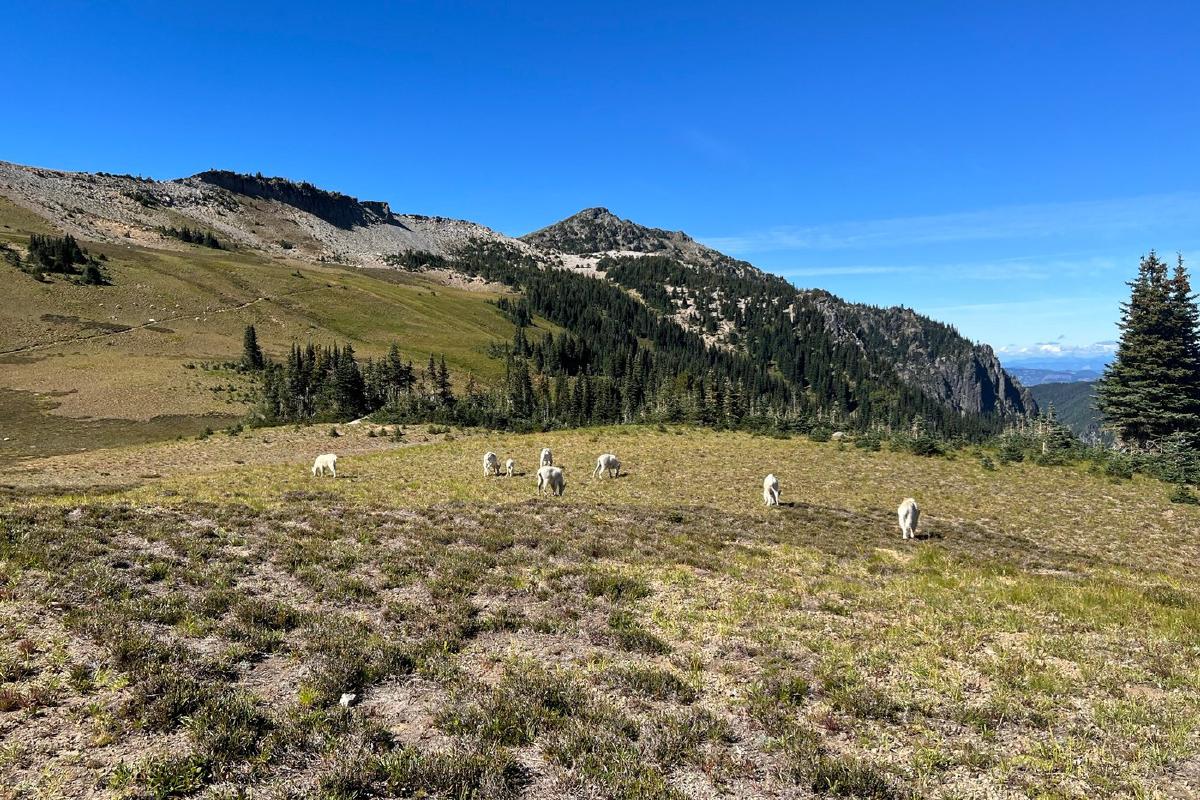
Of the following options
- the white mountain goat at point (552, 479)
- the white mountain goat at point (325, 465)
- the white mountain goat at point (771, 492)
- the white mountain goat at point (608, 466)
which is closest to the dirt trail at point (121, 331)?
the white mountain goat at point (325, 465)

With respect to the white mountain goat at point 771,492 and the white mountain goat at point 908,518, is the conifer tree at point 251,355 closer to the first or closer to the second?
the white mountain goat at point 771,492

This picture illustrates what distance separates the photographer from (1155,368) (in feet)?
161

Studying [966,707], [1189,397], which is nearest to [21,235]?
[966,707]

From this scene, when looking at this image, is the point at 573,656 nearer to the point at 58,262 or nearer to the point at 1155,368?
the point at 1155,368

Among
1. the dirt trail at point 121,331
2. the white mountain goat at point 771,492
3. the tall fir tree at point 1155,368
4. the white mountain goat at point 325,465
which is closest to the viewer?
the white mountain goat at point 771,492

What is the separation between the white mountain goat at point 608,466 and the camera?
36.0 meters

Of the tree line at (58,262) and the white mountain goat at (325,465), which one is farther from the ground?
the tree line at (58,262)

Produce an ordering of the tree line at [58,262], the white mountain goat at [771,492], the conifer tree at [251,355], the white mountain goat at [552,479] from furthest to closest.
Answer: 1. the tree line at [58,262]
2. the conifer tree at [251,355]
3. the white mountain goat at [552,479]
4. the white mountain goat at [771,492]

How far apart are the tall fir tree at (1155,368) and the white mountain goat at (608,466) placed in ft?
162

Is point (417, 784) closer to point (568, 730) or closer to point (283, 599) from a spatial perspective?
point (568, 730)

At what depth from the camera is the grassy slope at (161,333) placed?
266 ft

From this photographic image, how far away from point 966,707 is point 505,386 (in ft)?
455

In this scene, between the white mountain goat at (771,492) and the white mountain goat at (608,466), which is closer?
the white mountain goat at (771,492)

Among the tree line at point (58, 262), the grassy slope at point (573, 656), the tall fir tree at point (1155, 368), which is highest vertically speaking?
the tree line at point (58, 262)
